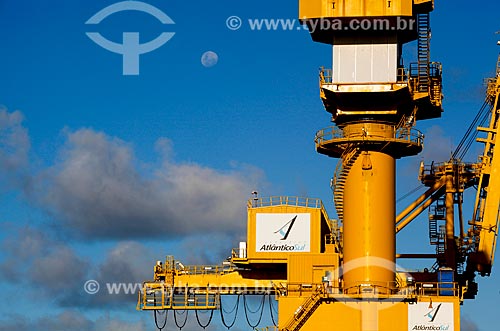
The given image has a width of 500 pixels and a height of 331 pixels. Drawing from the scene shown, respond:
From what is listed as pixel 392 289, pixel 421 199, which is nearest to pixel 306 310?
pixel 392 289

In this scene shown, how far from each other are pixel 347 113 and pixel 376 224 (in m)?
7.20

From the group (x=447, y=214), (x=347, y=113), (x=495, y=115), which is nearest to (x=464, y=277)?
(x=447, y=214)

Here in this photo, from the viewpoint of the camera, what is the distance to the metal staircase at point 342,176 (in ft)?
311

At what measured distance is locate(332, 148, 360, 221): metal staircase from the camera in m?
94.9

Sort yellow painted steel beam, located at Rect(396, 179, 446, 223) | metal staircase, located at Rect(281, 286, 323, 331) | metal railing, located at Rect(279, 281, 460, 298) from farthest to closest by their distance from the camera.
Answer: yellow painted steel beam, located at Rect(396, 179, 446, 223) → metal staircase, located at Rect(281, 286, 323, 331) → metal railing, located at Rect(279, 281, 460, 298)

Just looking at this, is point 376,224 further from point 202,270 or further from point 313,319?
point 202,270

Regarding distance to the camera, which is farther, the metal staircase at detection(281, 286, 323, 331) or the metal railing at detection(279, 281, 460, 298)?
the metal staircase at detection(281, 286, 323, 331)

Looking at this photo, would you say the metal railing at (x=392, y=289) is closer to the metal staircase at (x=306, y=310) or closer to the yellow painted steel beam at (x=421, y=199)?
the metal staircase at (x=306, y=310)

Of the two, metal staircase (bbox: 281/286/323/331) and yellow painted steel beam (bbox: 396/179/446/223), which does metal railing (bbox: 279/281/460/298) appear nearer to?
metal staircase (bbox: 281/286/323/331)

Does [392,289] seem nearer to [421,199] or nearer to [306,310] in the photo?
[306,310]

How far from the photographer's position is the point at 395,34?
96438mm

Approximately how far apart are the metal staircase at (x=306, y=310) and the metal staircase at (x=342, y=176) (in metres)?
5.58

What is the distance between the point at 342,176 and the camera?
9569 cm

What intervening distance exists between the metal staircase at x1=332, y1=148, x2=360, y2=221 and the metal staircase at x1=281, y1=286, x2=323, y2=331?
558 centimetres
